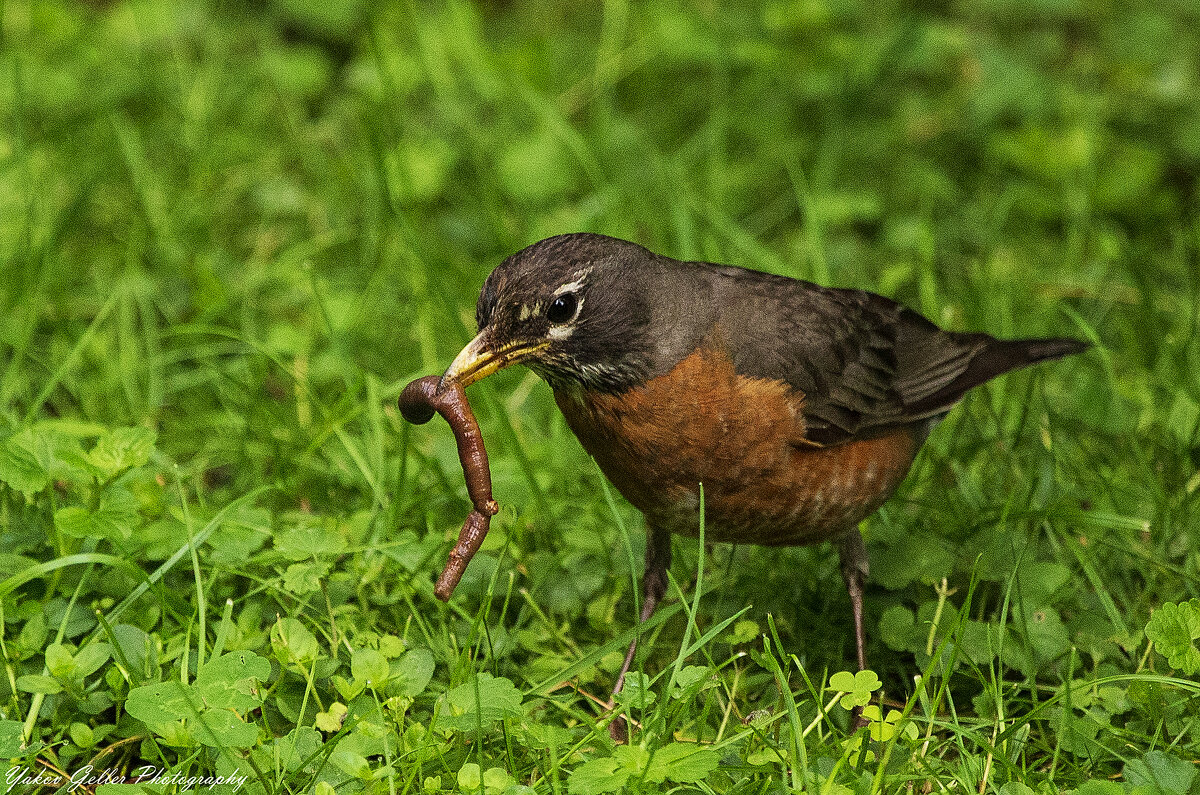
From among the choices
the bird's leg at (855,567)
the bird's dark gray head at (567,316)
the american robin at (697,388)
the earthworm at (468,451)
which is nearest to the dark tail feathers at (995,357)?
the american robin at (697,388)

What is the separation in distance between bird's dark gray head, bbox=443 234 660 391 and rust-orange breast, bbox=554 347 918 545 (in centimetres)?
9

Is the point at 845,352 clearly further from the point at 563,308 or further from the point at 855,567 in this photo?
the point at 563,308

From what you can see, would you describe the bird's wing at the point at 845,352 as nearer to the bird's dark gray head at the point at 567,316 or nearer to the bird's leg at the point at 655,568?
the bird's dark gray head at the point at 567,316

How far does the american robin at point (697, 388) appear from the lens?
3270 millimetres

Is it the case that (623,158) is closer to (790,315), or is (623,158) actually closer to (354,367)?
(354,367)

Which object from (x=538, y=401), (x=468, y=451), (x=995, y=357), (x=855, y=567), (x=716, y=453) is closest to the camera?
(x=468, y=451)

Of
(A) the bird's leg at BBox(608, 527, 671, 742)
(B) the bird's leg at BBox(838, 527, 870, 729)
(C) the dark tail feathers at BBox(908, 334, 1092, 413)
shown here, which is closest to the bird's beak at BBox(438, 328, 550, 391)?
(A) the bird's leg at BBox(608, 527, 671, 742)

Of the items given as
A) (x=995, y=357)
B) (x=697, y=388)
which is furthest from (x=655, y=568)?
(x=995, y=357)

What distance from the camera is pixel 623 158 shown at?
6.42 m

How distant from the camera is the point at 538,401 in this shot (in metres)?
5.16

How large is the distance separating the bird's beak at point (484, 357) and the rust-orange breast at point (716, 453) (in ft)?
0.81

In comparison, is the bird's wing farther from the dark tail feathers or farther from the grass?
the grass

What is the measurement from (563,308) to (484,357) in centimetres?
24

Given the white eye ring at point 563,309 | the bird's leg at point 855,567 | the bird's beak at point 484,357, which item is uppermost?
the white eye ring at point 563,309
